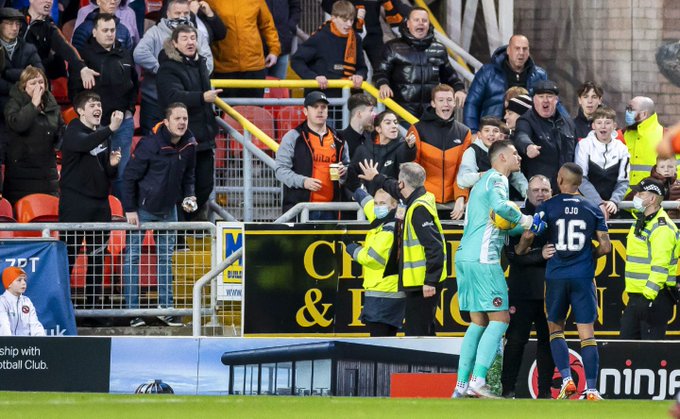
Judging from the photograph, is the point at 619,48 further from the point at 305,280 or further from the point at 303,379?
the point at 303,379

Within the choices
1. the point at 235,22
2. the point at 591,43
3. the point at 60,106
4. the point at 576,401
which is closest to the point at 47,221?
the point at 60,106

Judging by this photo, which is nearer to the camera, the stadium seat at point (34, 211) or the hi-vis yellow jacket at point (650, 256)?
the hi-vis yellow jacket at point (650, 256)

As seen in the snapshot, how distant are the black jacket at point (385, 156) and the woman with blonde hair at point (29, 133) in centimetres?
291

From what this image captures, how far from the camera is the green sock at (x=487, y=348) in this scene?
12.6m

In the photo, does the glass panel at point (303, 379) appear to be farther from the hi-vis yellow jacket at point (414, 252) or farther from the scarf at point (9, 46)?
the scarf at point (9, 46)

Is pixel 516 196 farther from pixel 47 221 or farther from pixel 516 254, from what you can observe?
pixel 47 221

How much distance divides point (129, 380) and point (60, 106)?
4491 millimetres

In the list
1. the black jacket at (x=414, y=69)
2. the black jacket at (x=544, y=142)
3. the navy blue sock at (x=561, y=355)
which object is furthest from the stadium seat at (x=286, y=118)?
the navy blue sock at (x=561, y=355)

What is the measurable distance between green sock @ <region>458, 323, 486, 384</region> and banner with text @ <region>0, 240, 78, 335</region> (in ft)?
12.4

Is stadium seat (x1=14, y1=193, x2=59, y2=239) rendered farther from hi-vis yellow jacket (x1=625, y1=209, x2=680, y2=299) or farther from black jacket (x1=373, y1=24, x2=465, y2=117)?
hi-vis yellow jacket (x1=625, y1=209, x2=680, y2=299)

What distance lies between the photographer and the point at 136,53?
54.5ft

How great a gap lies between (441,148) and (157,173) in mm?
2676

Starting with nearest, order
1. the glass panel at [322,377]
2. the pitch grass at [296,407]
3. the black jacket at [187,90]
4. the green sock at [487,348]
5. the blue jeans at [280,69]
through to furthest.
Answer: the pitch grass at [296,407], the green sock at [487,348], the glass panel at [322,377], the black jacket at [187,90], the blue jeans at [280,69]

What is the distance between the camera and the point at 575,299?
12883 mm
